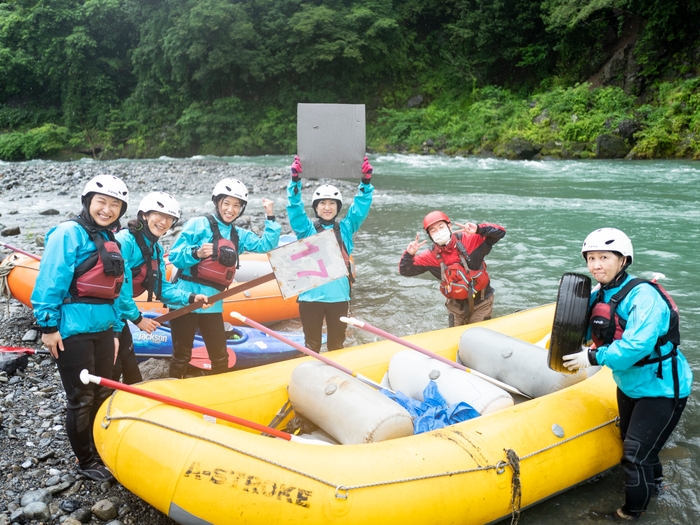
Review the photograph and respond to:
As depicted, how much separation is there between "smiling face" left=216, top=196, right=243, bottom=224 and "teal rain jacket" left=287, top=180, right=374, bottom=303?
1.26ft

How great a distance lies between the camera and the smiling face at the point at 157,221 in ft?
11.0

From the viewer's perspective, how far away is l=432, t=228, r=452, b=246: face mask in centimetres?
399

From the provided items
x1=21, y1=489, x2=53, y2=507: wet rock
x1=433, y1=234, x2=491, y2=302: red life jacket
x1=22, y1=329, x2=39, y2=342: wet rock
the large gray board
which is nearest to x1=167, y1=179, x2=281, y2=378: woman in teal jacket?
the large gray board

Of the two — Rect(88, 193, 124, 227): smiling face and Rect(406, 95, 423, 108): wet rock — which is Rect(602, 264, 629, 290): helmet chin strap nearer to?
Rect(88, 193, 124, 227): smiling face

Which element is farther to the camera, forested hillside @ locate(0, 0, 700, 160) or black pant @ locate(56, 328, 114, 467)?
forested hillside @ locate(0, 0, 700, 160)

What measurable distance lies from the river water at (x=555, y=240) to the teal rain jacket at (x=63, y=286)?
98.9 inches

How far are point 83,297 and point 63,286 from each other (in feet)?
0.44

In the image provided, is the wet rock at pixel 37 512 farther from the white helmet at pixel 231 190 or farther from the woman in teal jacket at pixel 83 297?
the white helmet at pixel 231 190

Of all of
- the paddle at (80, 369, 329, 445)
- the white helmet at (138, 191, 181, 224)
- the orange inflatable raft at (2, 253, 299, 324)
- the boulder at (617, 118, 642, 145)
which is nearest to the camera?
the paddle at (80, 369, 329, 445)

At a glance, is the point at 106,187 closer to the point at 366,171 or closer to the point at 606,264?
the point at 366,171

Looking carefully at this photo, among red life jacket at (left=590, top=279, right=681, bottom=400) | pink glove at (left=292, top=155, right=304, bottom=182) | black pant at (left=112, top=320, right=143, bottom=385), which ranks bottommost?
black pant at (left=112, top=320, right=143, bottom=385)

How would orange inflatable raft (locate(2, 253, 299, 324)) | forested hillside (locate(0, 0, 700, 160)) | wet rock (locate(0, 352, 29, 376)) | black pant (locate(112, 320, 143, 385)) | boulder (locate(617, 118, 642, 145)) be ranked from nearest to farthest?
black pant (locate(112, 320, 143, 385)) → wet rock (locate(0, 352, 29, 376)) → orange inflatable raft (locate(2, 253, 299, 324)) → boulder (locate(617, 118, 642, 145)) → forested hillside (locate(0, 0, 700, 160))

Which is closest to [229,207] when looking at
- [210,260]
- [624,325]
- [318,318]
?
[210,260]

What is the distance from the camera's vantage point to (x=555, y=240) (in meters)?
8.54
